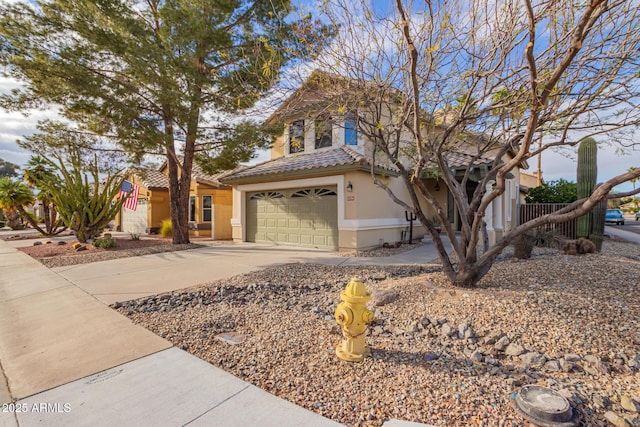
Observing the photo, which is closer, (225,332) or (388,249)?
(225,332)

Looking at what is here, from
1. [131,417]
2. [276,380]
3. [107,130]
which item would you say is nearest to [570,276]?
[276,380]

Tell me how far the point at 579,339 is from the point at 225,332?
3919 millimetres

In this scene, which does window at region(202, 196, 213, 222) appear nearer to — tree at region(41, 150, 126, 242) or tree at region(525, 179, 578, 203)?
tree at region(41, 150, 126, 242)

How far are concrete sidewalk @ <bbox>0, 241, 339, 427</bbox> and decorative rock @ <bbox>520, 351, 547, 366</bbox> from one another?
2.01 meters

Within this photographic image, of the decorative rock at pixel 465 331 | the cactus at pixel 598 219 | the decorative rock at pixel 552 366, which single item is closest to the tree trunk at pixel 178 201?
the decorative rock at pixel 465 331

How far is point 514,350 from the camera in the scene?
10.1 feet

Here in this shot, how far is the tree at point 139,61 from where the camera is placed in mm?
8578

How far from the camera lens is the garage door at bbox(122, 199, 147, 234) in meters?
20.2

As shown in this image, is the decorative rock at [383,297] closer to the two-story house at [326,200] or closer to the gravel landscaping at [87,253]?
→ the two-story house at [326,200]

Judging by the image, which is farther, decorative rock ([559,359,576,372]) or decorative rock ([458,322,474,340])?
decorative rock ([458,322,474,340])

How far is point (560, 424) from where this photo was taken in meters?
2.06

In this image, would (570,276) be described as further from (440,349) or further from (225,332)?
(225,332)

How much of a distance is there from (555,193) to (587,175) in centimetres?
591

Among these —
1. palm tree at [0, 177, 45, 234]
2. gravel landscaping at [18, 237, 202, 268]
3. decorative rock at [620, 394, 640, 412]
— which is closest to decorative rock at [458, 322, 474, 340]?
decorative rock at [620, 394, 640, 412]
